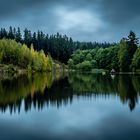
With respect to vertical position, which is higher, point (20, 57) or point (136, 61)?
point (20, 57)

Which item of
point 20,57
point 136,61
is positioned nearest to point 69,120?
point 136,61

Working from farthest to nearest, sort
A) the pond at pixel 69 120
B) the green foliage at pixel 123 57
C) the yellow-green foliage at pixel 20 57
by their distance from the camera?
the yellow-green foliage at pixel 20 57, the green foliage at pixel 123 57, the pond at pixel 69 120

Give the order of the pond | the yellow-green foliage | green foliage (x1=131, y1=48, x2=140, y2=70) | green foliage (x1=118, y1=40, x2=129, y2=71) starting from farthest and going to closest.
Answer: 1. the yellow-green foliage
2. green foliage (x1=118, y1=40, x2=129, y2=71)
3. green foliage (x1=131, y1=48, x2=140, y2=70)
4. the pond

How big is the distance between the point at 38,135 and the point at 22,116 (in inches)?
298

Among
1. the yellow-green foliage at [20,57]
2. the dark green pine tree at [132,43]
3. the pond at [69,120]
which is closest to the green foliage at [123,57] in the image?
the dark green pine tree at [132,43]

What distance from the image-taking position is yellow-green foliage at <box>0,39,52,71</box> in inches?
5719

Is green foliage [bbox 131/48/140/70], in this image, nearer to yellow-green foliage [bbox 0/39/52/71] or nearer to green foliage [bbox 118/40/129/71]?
green foliage [bbox 118/40/129/71]

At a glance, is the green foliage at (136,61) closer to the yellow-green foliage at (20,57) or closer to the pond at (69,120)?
the yellow-green foliage at (20,57)

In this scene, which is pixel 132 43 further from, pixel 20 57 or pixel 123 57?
pixel 20 57

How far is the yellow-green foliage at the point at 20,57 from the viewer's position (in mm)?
145250

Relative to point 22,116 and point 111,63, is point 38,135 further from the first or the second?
point 111,63


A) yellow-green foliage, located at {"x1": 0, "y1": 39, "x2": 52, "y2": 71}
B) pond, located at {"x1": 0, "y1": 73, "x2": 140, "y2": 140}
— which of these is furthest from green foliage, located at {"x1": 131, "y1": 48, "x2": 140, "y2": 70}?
pond, located at {"x1": 0, "y1": 73, "x2": 140, "y2": 140}

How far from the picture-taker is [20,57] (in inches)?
5876

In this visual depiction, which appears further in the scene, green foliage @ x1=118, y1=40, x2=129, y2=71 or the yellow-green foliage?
the yellow-green foliage
